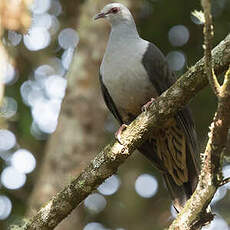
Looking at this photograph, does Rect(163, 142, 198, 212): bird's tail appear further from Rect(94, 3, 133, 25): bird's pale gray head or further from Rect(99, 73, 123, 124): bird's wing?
Rect(94, 3, 133, 25): bird's pale gray head

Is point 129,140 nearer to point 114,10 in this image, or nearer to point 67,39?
point 114,10

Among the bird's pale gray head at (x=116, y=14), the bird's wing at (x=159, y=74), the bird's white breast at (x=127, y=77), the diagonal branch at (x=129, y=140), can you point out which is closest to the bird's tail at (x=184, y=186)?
the bird's wing at (x=159, y=74)

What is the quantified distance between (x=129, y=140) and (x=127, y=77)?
102 cm

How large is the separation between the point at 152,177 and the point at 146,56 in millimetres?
3225

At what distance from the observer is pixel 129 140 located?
360cm

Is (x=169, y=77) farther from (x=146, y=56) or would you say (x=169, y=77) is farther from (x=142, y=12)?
(x=142, y=12)

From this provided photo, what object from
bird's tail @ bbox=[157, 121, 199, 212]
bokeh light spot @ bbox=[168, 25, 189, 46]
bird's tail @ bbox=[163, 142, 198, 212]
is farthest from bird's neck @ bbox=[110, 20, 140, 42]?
bokeh light spot @ bbox=[168, 25, 189, 46]

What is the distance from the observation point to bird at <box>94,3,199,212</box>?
448cm

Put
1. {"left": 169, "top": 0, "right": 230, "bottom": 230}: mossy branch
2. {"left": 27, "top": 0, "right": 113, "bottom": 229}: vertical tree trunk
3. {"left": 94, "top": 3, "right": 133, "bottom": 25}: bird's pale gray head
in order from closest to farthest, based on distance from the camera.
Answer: {"left": 169, "top": 0, "right": 230, "bottom": 230}: mossy branch
{"left": 94, "top": 3, "right": 133, "bottom": 25}: bird's pale gray head
{"left": 27, "top": 0, "right": 113, "bottom": 229}: vertical tree trunk

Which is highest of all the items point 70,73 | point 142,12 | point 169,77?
point 142,12

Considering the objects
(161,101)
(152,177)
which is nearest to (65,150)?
(152,177)

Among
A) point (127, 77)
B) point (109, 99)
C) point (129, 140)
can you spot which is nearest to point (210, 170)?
point (129, 140)

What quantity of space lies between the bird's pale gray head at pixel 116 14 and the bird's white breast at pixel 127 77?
25.0 inches

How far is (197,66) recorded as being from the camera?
3293mm
